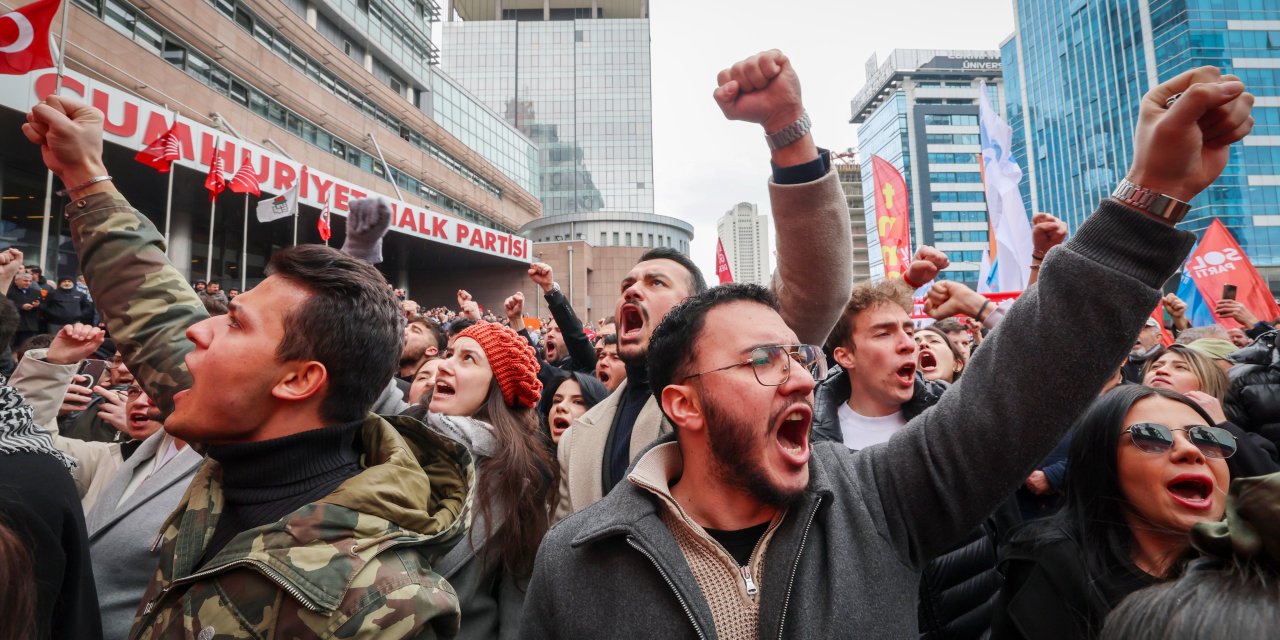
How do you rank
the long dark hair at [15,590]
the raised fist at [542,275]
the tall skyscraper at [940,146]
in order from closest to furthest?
the long dark hair at [15,590], the raised fist at [542,275], the tall skyscraper at [940,146]

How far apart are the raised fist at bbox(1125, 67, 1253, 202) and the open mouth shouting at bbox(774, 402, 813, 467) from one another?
0.89 m

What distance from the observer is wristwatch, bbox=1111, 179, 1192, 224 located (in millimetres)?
1299

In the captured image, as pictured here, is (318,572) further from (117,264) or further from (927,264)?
(927,264)

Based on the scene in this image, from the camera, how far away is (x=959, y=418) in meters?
1.50

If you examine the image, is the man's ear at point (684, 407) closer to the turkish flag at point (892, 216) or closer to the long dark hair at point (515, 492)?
the long dark hair at point (515, 492)

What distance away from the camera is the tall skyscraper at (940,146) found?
8756cm

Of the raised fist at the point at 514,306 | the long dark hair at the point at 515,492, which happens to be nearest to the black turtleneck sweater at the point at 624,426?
the long dark hair at the point at 515,492

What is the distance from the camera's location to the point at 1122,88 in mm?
56125

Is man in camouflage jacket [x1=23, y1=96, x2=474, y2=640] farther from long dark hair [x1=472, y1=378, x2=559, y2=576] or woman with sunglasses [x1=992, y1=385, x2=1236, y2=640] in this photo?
woman with sunglasses [x1=992, y1=385, x2=1236, y2=640]

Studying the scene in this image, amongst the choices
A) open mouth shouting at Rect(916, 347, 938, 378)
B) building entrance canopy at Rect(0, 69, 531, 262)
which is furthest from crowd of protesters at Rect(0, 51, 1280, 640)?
building entrance canopy at Rect(0, 69, 531, 262)

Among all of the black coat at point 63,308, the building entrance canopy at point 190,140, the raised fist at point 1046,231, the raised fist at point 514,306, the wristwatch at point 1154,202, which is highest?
the building entrance canopy at point 190,140

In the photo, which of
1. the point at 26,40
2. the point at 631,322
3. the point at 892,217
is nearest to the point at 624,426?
the point at 631,322

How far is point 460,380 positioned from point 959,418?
2410 mm

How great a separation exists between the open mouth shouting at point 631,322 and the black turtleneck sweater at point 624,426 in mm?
125
